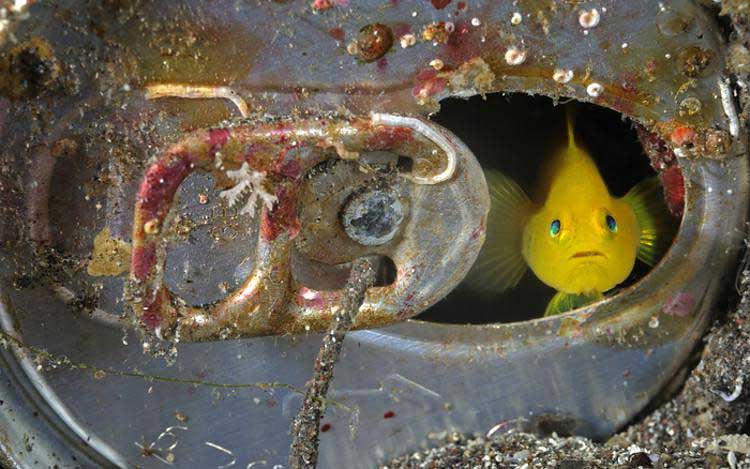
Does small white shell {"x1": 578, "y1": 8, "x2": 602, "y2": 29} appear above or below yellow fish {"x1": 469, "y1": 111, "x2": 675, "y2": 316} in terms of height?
Result: above

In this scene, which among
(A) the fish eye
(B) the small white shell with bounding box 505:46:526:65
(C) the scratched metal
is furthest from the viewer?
(A) the fish eye

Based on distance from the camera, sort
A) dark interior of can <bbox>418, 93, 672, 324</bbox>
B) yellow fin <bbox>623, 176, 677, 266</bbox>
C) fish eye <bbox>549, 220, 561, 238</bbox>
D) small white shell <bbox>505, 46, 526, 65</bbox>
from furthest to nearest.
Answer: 1. dark interior of can <bbox>418, 93, 672, 324</bbox>
2. yellow fin <bbox>623, 176, 677, 266</bbox>
3. fish eye <bbox>549, 220, 561, 238</bbox>
4. small white shell <bbox>505, 46, 526, 65</bbox>

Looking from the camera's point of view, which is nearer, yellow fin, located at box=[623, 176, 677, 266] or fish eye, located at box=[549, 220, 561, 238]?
fish eye, located at box=[549, 220, 561, 238]

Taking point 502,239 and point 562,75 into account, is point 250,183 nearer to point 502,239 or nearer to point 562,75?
point 562,75

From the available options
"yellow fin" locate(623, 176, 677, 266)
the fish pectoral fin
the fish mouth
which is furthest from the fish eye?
"yellow fin" locate(623, 176, 677, 266)

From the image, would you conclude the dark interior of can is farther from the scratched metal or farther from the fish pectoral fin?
the scratched metal

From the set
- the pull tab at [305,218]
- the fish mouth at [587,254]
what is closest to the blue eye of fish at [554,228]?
the fish mouth at [587,254]
